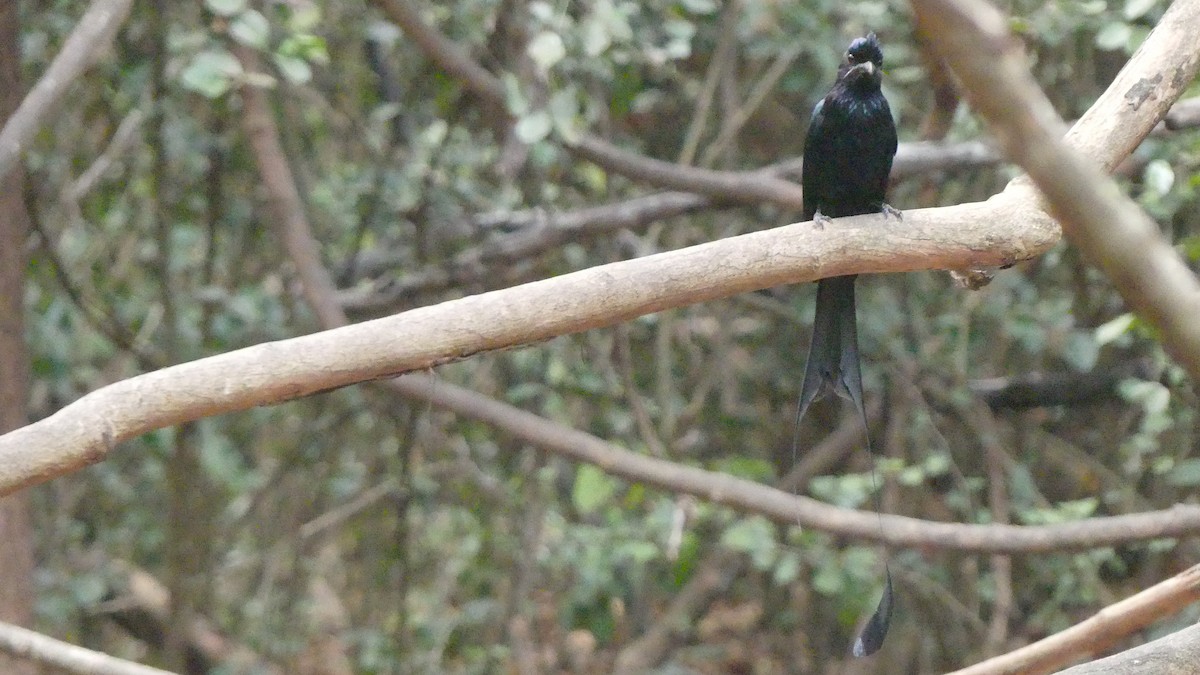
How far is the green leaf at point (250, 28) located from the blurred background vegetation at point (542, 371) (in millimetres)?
514

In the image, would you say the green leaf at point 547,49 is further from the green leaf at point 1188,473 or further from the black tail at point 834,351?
the green leaf at point 1188,473

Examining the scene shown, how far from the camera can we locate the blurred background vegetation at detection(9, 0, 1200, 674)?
9.95 feet

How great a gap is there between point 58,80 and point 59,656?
0.87 meters

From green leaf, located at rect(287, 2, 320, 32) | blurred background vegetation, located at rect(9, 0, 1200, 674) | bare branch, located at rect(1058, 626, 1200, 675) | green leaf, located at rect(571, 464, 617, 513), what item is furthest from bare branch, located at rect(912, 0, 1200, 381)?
green leaf, located at rect(571, 464, 617, 513)

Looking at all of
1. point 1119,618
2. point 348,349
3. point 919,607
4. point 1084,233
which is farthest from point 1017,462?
point 1084,233

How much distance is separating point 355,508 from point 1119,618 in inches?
91.2

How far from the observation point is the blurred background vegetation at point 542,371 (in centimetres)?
303

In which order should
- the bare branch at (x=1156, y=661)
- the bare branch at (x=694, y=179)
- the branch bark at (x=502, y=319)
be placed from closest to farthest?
the branch bark at (x=502, y=319) < the bare branch at (x=1156, y=661) < the bare branch at (x=694, y=179)

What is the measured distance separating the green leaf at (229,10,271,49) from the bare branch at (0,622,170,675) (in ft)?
3.45

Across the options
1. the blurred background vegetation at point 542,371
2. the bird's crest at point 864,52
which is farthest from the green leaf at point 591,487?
the bird's crest at point 864,52

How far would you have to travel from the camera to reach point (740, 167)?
3.82m

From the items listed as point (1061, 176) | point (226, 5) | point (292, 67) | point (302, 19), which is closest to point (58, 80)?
point (226, 5)

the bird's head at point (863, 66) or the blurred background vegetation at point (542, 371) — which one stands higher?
the bird's head at point (863, 66)

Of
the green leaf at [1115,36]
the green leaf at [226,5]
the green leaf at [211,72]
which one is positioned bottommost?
the green leaf at [211,72]
